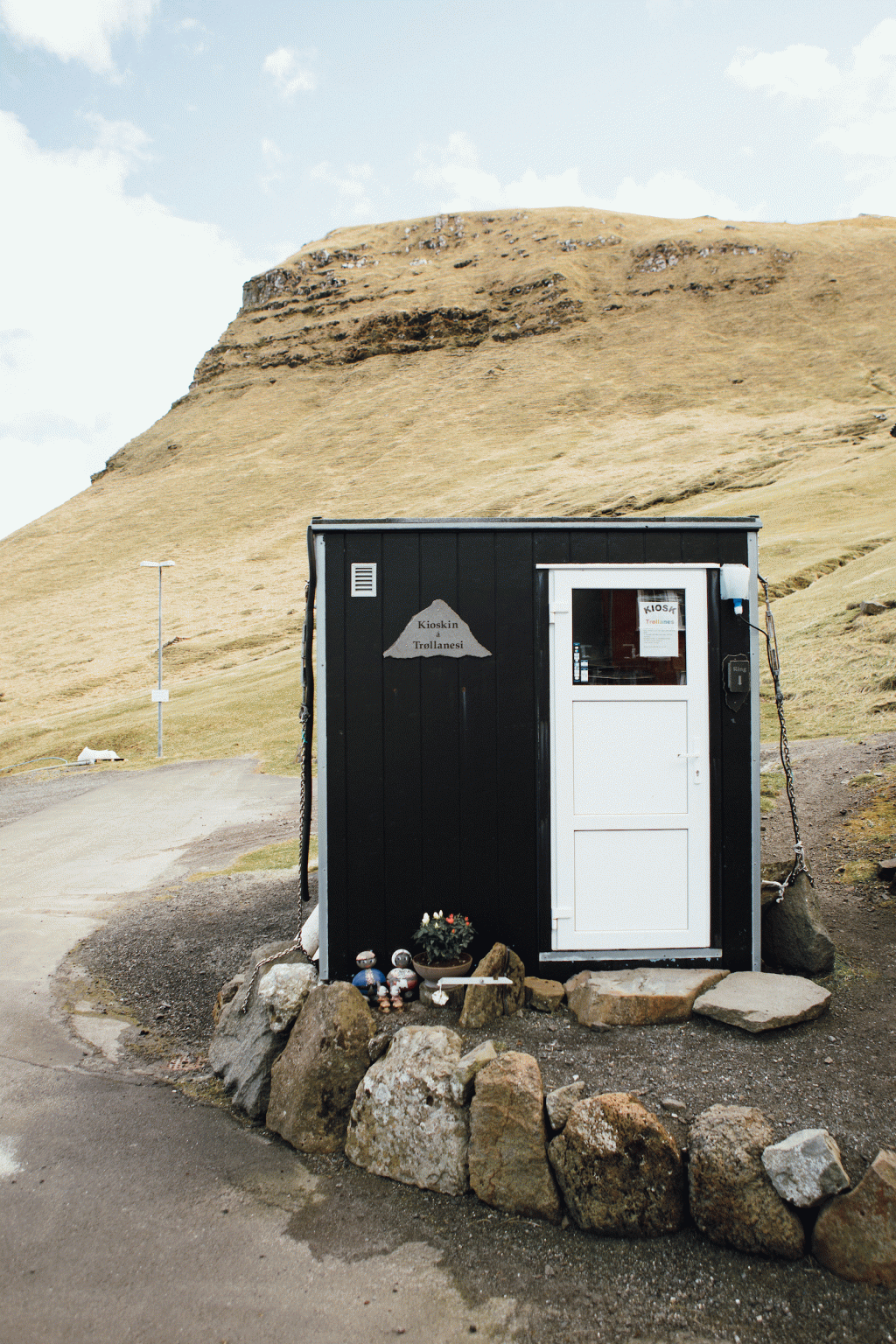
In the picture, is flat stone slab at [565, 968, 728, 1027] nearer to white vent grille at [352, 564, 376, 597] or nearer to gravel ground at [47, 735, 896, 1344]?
gravel ground at [47, 735, 896, 1344]

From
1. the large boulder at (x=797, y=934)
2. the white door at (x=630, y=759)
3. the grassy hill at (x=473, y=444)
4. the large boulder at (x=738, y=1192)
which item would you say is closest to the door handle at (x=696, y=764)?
the white door at (x=630, y=759)

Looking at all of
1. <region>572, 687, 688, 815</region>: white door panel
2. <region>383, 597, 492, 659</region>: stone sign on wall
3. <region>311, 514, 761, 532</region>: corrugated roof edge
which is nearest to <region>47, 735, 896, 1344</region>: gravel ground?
<region>572, 687, 688, 815</region>: white door panel

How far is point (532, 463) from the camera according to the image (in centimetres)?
7006

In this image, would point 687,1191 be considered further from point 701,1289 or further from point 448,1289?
point 448,1289

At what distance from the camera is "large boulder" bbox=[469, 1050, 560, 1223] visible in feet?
14.3

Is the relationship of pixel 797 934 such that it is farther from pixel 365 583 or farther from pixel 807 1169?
pixel 365 583

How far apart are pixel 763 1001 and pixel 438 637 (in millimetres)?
3289

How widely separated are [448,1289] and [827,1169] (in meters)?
1.85

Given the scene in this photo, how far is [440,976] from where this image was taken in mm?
5742

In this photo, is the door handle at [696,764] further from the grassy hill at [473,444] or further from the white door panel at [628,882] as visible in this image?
the grassy hill at [473,444]

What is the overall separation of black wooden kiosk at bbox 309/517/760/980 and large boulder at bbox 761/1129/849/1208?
2.04 m

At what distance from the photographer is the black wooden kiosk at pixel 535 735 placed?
19.7 feet

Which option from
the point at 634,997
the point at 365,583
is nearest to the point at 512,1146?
the point at 634,997

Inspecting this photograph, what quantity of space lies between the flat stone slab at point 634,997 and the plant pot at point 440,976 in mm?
739
